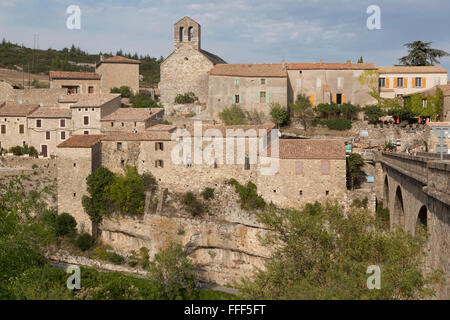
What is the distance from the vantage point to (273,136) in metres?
35.3

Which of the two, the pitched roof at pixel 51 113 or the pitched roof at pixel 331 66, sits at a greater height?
the pitched roof at pixel 331 66

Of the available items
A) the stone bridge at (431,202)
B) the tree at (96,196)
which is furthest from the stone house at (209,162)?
the stone bridge at (431,202)

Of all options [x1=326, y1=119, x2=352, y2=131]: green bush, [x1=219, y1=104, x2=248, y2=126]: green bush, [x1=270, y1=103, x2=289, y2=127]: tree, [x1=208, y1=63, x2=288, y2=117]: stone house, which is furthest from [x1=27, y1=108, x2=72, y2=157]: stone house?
[x1=326, y1=119, x2=352, y2=131]: green bush

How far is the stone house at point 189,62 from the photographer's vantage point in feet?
165

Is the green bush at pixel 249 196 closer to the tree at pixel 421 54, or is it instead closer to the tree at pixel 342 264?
the tree at pixel 342 264

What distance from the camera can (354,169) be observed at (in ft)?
110

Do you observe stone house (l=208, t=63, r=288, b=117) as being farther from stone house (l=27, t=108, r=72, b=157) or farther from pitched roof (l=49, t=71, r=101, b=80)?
stone house (l=27, t=108, r=72, b=157)

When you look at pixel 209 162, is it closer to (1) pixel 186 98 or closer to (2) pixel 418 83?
(1) pixel 186 98

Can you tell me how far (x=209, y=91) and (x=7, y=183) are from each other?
22.0 m

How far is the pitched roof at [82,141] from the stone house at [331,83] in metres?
22.6

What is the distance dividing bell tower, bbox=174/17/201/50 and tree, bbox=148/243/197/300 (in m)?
27.8

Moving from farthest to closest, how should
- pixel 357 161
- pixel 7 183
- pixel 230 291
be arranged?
pixel 7 183
pixel 357 161
pixel 230 291
